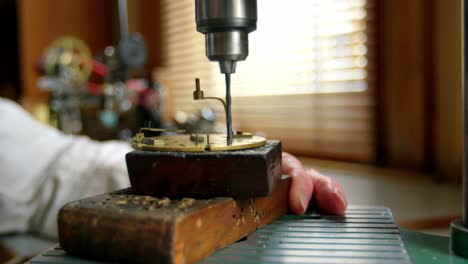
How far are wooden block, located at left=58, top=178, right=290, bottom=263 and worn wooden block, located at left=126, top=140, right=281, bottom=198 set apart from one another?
0.05 feet

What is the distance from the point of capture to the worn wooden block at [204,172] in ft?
1.51

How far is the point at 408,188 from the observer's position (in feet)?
4.06

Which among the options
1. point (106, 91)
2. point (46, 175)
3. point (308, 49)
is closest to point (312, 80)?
point (308, 49)

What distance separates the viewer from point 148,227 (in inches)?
15.8

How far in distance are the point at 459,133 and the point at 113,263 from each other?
1.03 metres

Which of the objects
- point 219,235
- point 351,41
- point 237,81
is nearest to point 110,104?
point 237,81

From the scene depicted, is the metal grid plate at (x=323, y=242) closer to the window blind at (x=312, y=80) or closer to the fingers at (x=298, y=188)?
the fingers at (x=298, y=188)

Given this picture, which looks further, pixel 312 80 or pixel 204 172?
pixel 312 80

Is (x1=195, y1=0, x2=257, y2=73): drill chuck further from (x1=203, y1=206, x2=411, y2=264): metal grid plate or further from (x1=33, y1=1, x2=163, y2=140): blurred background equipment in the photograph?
(x1=33, y1=1, x2=163, y2=140): blurred background equipment

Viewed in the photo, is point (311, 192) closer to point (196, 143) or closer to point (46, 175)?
point (196, 143)

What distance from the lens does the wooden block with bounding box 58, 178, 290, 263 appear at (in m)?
0.40

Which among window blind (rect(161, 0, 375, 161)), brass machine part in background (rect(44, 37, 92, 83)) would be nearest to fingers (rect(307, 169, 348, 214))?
window blind (rect(161, 0, 375, 161))

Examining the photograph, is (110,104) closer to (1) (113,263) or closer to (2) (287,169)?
(2) (287,169)

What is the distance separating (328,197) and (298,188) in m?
0.04
